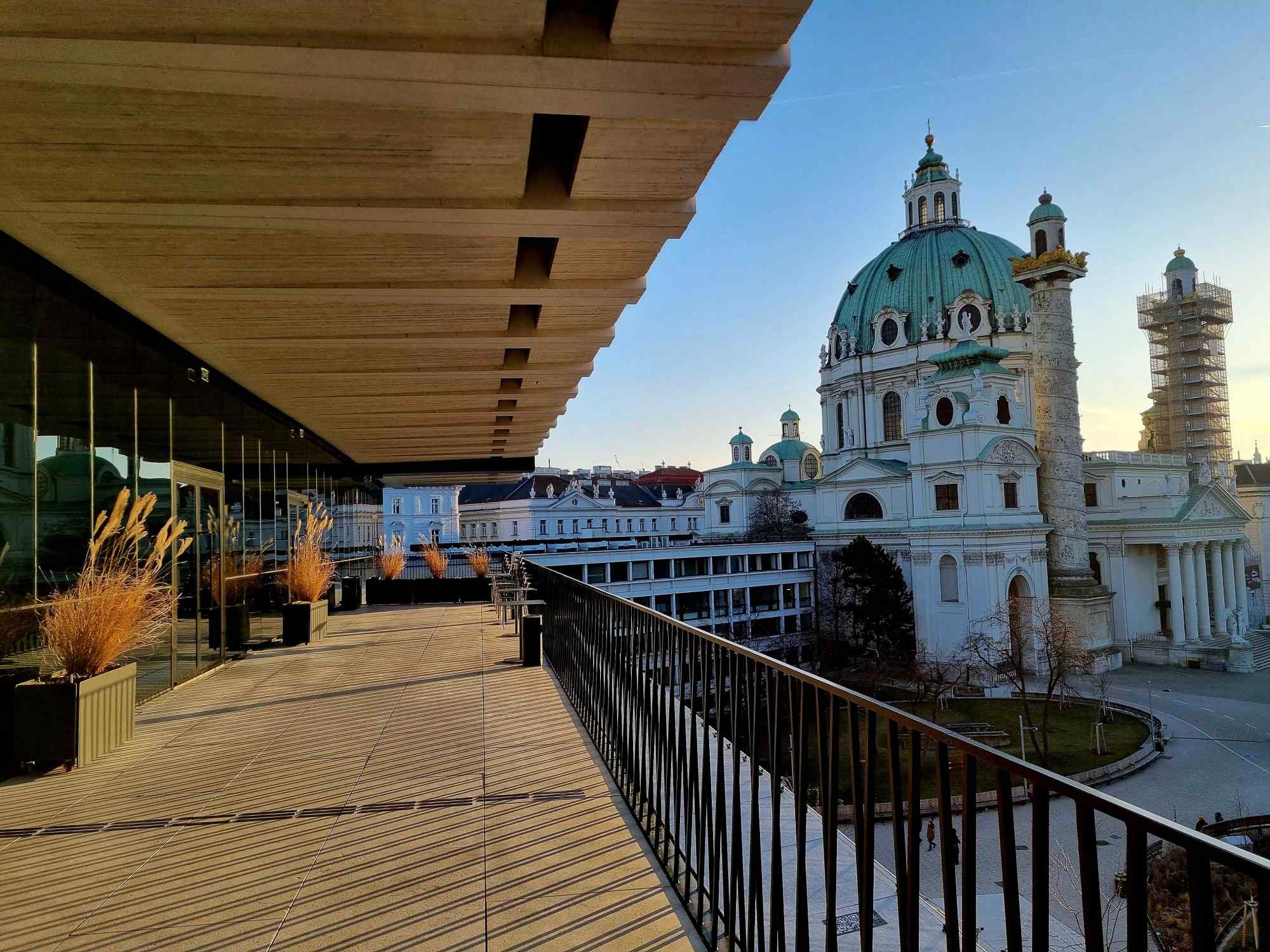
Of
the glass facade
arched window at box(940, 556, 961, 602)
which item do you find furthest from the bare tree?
the glass facade

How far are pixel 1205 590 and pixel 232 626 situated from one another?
55.6m

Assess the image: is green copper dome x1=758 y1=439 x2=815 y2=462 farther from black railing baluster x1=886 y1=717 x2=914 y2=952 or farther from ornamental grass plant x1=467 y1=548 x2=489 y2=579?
black railing baluster x1=886 y1=717 x2=914 y2=952

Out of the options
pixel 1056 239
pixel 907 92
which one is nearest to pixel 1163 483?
pixel 1056 239

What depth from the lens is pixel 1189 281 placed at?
59.7m

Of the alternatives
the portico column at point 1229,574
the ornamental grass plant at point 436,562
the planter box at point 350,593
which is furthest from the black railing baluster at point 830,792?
the portico column at point 1229,574

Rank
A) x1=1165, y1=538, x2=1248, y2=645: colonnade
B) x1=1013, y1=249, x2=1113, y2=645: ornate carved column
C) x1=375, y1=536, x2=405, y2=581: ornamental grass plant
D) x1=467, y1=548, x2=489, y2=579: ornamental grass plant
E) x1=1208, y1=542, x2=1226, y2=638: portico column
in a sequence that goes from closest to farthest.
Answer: x1=375, y1=536, x2=405, y2=581: ornamental grass plant, x1=467, y1=548, x2=489, y2=579: ornamental grass plant, x1=1013, y1=249, x2=1113, y2=645: ornate carved column, x1=1165, y1=538, x2=1248, y2=645: colonnade, x1=1208, y1=542, x2=1226, y2=638: portico column

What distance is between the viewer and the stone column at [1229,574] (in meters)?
50.4

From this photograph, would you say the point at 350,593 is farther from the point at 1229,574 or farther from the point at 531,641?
the point at 1229,574

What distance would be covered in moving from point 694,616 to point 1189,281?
151 feet

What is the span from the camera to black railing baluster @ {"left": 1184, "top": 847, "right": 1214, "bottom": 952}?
98 cm

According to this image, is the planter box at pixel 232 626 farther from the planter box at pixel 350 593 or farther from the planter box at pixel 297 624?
the planter box at pixel 350 593

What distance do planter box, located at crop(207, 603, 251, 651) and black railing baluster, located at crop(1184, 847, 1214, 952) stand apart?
9359 mm

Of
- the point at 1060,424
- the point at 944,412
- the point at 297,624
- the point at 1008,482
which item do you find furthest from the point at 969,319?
the point at 297,624

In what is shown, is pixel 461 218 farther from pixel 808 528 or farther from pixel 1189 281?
pixel 1189 281
